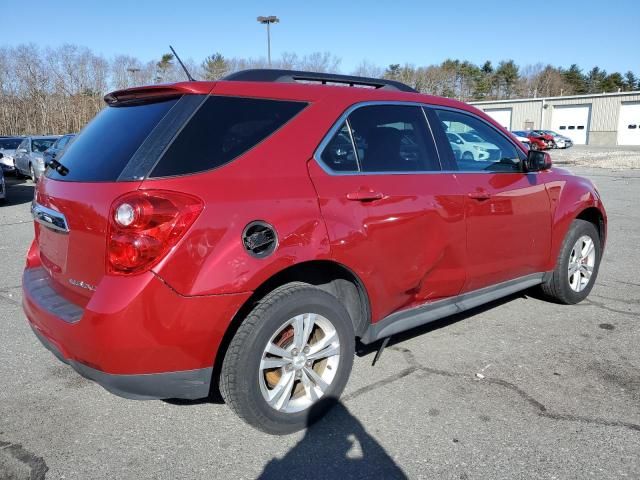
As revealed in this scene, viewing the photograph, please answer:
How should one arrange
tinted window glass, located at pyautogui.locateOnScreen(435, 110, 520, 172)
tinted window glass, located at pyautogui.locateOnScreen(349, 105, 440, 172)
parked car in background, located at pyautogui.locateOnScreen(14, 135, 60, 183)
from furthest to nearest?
parked car in background, located at pyautogui.locateOnScreen(14, 135, 60, 183) → tinted window glass, located at pyautogui.locateOnScreen(435, 110, 520, 172) → tinted window glass, located at pyautogui.locateOnScreen(349, 105, 440, 172)

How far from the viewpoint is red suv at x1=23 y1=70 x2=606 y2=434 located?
95.0 inches

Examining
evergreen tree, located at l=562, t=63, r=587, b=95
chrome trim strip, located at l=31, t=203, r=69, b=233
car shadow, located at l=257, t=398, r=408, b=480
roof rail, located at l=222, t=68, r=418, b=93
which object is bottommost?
car shadow, located at l=257, t=398, r=408, b=480

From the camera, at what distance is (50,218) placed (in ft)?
9.49

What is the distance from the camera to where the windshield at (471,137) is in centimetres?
404

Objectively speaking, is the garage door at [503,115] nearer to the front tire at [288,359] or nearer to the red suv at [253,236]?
the red suv at [253,236]

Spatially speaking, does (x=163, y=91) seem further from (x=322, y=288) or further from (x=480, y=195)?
(x=480, y=195)

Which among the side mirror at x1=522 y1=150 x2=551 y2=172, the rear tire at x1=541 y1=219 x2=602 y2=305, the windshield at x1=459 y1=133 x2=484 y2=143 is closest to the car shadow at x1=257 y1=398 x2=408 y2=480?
the windshield at x1=459 y1=133 x2=484 y2=143

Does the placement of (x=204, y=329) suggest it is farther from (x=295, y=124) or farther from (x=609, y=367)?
(x=609, y=367)

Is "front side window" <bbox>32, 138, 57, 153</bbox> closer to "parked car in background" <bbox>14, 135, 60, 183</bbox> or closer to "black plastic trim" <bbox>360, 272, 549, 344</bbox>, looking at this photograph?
"parked car in background" <bbox>14, 135, 60, 183</bbox>

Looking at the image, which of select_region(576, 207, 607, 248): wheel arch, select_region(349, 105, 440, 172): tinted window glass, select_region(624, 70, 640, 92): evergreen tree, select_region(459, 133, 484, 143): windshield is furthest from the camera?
select_region(624, 70, 640, 92): evergreen tree

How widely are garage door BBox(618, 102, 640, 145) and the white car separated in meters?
56.2

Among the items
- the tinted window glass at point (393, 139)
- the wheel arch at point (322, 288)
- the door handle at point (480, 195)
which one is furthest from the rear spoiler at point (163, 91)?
the door handle at point (480, 195)

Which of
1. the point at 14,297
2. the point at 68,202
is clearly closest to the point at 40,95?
the point at 14,297

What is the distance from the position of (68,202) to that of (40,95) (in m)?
46.0
